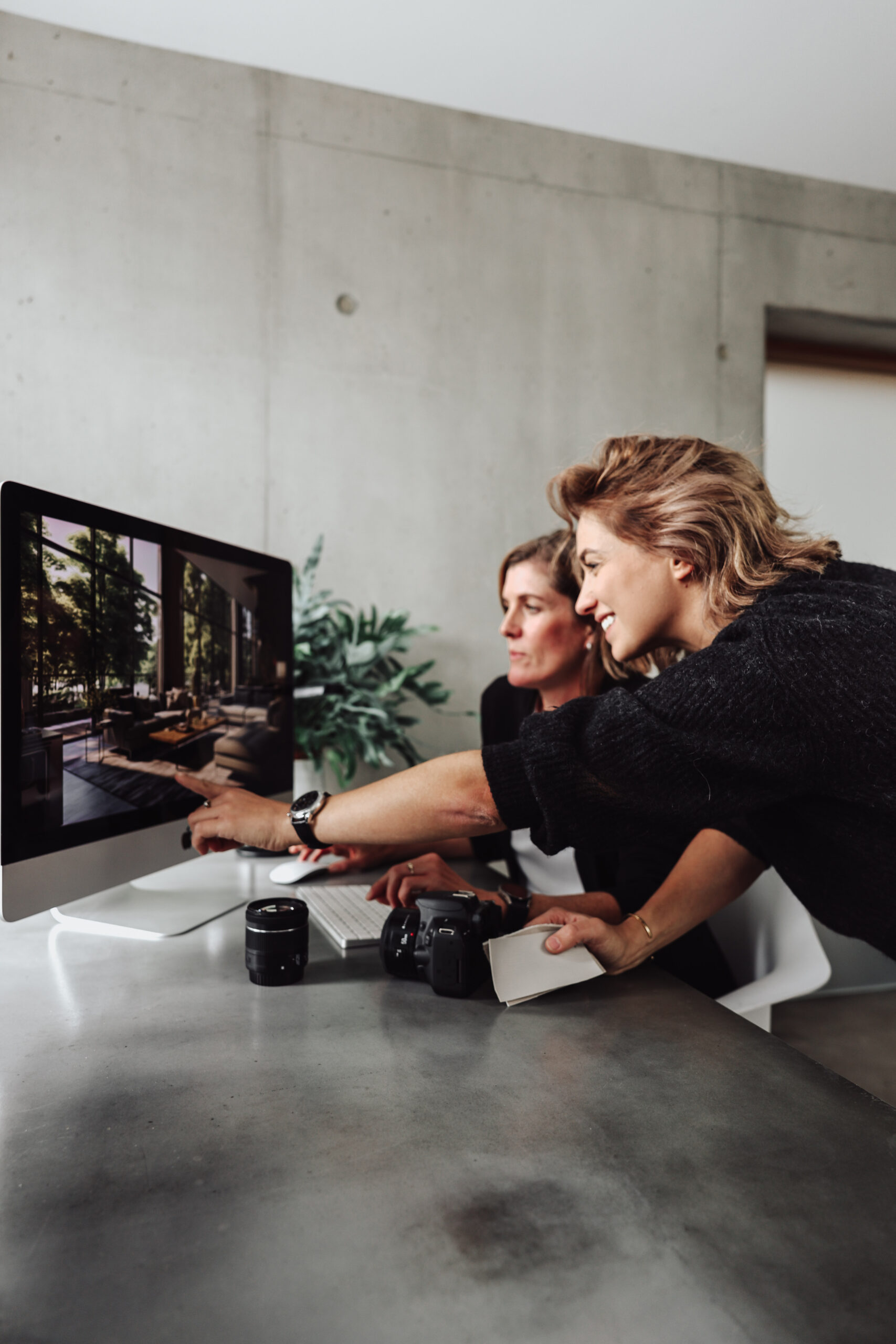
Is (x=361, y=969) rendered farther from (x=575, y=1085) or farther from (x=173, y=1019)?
(x=575, y=1085)

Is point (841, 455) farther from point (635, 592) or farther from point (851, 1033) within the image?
point (635, 592)

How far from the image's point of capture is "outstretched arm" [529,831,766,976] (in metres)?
1.01

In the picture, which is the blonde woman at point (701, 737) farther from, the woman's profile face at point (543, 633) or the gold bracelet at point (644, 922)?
the woman's profile face at point (543, 633)

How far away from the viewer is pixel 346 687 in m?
2.26

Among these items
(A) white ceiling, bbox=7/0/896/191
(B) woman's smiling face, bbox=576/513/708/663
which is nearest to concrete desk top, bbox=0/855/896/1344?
(B) woman's smiling face, bbox=576/513/708/663

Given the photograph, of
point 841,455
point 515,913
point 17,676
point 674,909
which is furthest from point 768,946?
point 841,455

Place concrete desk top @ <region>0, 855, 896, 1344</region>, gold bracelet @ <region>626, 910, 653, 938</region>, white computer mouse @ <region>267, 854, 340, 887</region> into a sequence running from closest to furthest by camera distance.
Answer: concrete desk top @ <region>0, 855, 896, 1344</region>
gold bracelet @ <region>626, 910, 653, 938</region>
white computer mouse @ <region>267, 854, 340, 887</region>

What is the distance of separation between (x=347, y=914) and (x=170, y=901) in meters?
0.30

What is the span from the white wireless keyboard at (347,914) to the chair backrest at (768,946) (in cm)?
52

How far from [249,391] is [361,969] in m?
2.02

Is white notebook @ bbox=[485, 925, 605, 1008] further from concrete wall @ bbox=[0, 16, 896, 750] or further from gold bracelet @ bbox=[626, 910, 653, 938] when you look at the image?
concrete wall @ bbox=[0, 16, 896, 750]

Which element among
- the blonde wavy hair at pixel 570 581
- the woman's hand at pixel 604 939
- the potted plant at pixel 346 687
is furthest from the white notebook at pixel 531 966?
the potted plant at pixel 346 687

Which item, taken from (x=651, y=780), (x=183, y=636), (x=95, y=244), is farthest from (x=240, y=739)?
(x=95, y=244)

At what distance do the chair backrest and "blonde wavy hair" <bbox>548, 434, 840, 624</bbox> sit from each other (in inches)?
20.8
